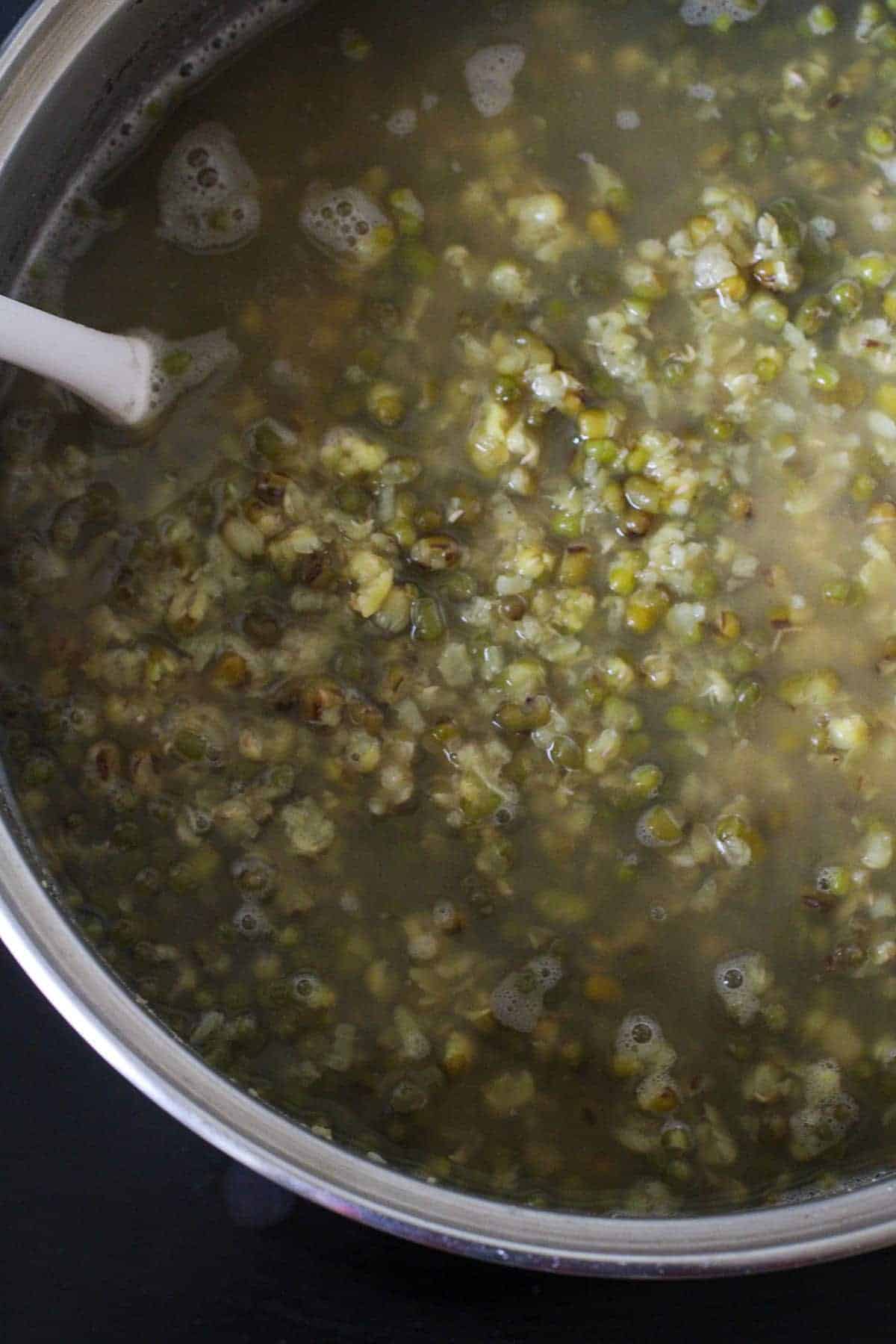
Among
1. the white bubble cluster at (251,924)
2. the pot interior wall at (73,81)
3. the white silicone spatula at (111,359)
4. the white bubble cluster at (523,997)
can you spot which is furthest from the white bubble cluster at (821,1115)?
the pot interior wall at (73,81)

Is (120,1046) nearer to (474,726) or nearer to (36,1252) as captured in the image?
(36,1252)

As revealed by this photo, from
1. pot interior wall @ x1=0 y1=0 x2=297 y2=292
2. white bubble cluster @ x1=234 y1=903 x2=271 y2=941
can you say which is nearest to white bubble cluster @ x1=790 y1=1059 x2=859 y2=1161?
white bubble cluster @ x1=234 y1=903 x2=271 y2=941

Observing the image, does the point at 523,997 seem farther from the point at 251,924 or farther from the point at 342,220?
the point at 342,220

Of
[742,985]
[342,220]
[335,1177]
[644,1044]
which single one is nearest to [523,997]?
[644,1044]

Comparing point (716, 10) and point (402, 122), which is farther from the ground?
point (402, 122)

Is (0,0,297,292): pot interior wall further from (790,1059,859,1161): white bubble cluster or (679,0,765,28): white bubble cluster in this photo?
(790,1059,859,1161): white bubble cluster
